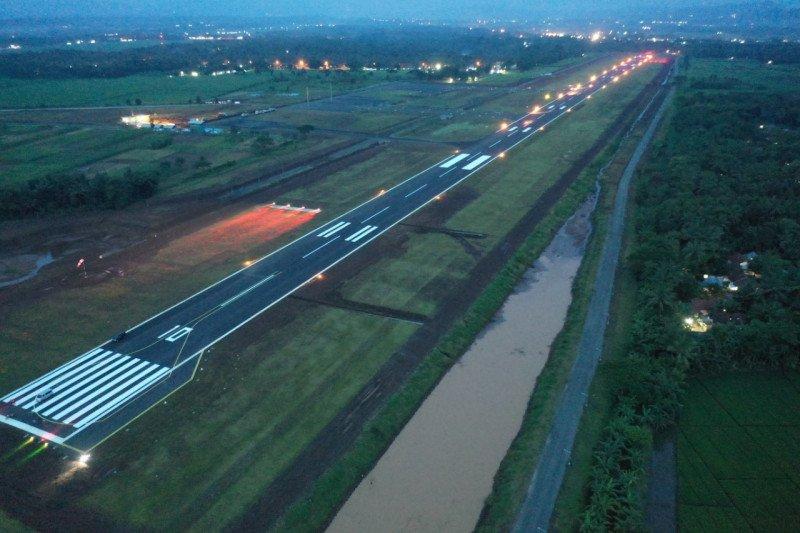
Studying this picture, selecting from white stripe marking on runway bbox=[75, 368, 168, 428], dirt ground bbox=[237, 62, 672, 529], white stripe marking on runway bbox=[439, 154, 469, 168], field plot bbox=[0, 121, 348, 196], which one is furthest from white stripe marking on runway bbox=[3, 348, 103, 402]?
white stripe marking on runway bbox=[439, 154, 469, 168]

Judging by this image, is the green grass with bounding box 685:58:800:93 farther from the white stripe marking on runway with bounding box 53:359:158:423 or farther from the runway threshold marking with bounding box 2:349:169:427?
the runway threshold marking with bounding box 2:349:169:427

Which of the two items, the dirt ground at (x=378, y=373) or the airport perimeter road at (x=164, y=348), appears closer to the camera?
the dirt ground at (x=378, y=373)

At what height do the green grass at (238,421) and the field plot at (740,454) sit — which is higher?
the green grass at (238,421)

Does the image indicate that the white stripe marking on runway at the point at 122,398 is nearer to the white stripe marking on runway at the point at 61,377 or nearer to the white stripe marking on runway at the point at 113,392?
the white stripe marking on runway at the point at 113,392

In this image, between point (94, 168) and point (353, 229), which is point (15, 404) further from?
point (94, 168)

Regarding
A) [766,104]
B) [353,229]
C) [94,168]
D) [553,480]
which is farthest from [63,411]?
[766,104]

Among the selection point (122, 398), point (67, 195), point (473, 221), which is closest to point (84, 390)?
point (122, 398)

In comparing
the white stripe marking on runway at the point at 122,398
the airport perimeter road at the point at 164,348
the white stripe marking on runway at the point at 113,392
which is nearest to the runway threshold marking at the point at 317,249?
the airport perimeter road at the point at 164,348
